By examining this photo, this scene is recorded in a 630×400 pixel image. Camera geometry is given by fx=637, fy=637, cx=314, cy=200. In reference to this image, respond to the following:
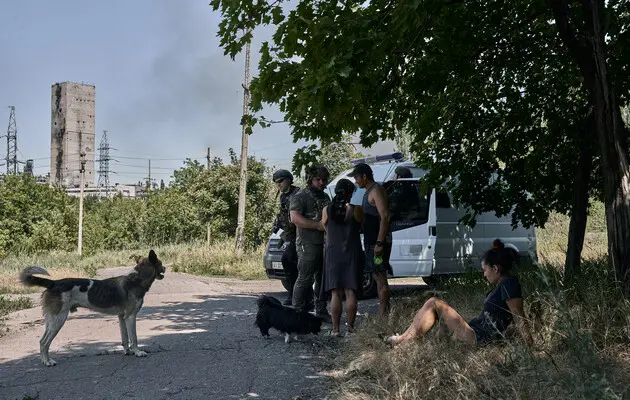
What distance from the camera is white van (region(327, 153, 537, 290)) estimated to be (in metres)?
11.0

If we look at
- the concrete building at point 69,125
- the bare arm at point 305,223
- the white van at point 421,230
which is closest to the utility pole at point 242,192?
the white van at point 421,230

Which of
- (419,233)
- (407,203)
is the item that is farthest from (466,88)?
(419,233)

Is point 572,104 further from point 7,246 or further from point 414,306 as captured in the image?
point 7,246

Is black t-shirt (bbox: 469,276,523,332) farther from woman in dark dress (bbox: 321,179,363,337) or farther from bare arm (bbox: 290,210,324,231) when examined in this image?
bare arm (bbox: 290,210,324,231)

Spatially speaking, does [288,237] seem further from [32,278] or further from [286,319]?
[32,278]

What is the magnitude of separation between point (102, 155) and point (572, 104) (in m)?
87.1

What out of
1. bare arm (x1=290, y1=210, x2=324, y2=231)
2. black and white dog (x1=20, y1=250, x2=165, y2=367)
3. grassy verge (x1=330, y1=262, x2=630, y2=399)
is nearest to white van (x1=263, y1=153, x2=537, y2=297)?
bare arm (x1=290, y1=210, x2=324, y2=231)

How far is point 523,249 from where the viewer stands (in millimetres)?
12789

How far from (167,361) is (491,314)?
315cm

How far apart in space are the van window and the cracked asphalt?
3.07m

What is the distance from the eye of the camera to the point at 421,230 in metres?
11.1

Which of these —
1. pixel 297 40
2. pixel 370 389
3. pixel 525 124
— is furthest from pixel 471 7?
pixel 370 389

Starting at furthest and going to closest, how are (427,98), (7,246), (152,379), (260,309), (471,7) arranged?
(7,246)
(427,98)
(471,7)
(260,309)
(152,379)

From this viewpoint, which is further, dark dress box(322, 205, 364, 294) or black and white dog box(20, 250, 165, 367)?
dark dress box(322, 205, 364, 294)
